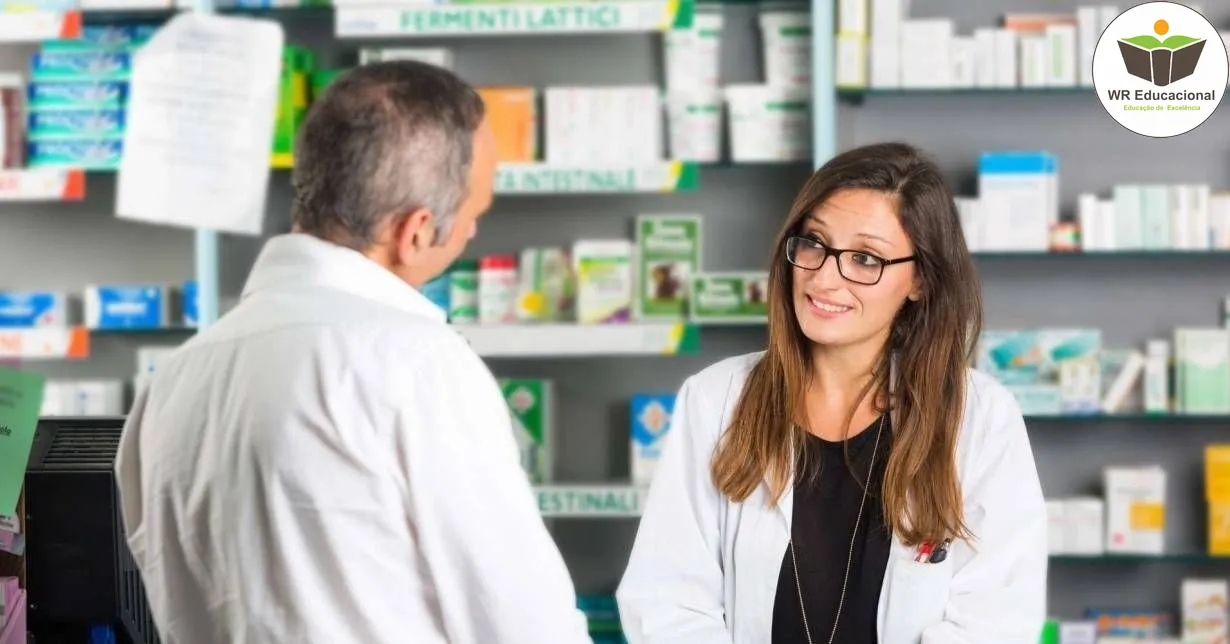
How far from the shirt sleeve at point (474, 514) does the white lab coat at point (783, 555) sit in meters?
0.81

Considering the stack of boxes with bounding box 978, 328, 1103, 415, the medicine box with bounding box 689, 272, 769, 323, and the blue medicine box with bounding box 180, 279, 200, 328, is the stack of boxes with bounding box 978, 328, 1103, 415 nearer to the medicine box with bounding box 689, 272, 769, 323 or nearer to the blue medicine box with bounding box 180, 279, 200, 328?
the medicine box with bounding box 689, 272, 769, 323

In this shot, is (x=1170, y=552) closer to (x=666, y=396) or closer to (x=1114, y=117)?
(x=1114, y=117)

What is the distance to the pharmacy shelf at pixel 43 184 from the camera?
13.5ft

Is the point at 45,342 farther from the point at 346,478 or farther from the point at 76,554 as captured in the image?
the point at 346,478

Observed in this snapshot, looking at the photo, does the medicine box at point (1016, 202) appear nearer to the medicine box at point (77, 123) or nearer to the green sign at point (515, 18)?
the green sign at point (515, 18)

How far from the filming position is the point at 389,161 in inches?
54.7

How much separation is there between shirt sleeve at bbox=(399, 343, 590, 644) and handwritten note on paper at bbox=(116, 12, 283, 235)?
9.64 ft

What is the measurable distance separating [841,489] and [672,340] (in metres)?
1.75

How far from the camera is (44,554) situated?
1.73 m

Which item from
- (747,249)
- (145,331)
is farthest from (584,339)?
(145,331)

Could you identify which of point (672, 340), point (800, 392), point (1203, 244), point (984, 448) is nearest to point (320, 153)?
point (800, 392)

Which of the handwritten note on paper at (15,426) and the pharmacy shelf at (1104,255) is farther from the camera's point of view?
the pharmacy shelf at (1104,255)

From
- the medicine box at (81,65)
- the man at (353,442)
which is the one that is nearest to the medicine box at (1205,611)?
the man at (353,442)

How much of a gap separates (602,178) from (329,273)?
2.61 m
